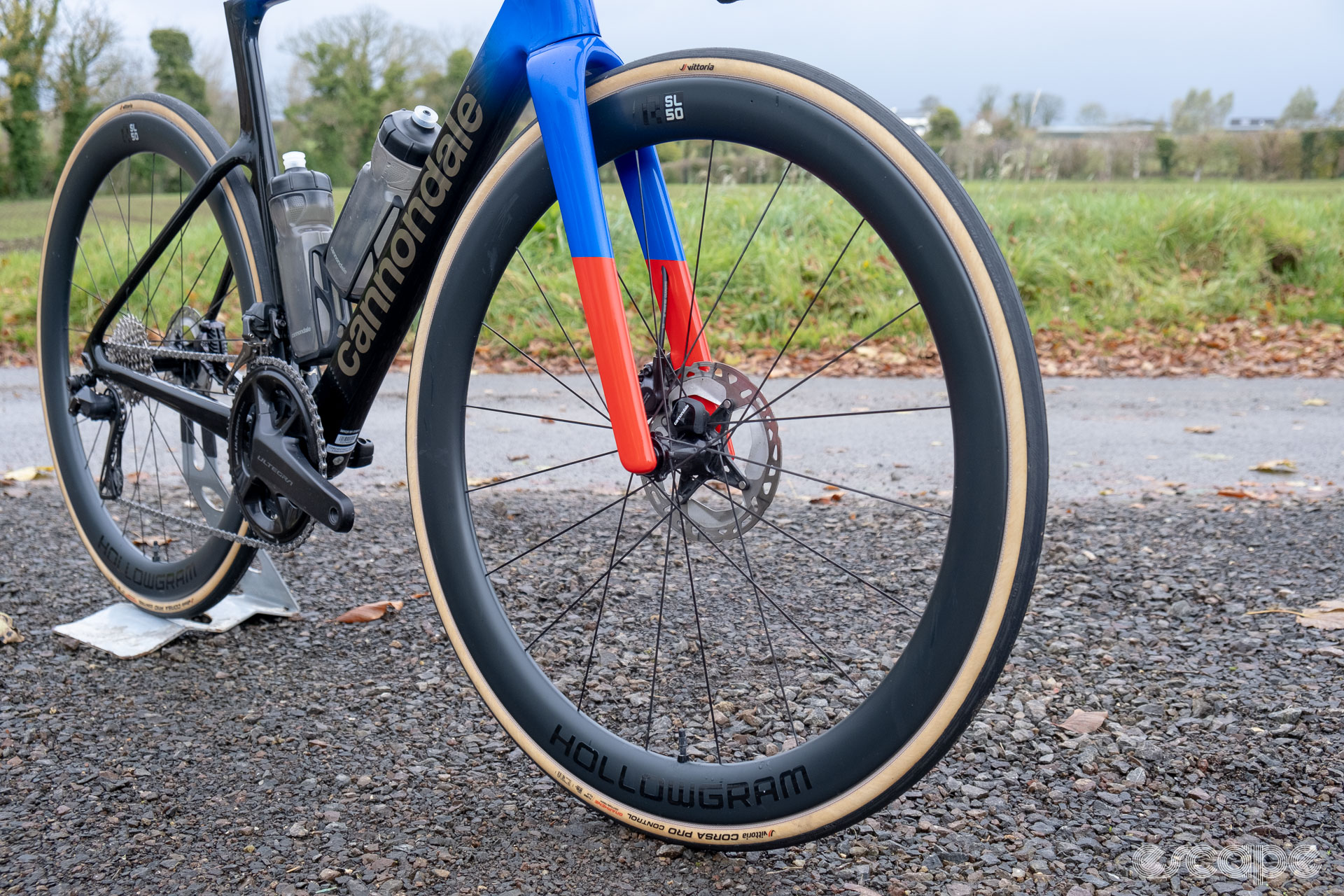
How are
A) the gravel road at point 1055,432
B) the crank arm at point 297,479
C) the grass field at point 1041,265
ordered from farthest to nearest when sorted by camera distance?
the grass field at point 1041,265, the gravel road at point 1055,432, the crank arm at point 297,479

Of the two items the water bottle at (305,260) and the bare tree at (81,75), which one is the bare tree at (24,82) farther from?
the water bottle at (305,260)

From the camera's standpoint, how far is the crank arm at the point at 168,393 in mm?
2301

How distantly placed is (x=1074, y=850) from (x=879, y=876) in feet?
1.07

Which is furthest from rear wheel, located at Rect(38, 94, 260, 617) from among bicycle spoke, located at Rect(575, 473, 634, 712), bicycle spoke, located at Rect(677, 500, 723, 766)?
bicycle spoke, located at Rect(677, 500, 723, 766)

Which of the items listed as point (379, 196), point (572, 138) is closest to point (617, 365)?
point (572, 138)

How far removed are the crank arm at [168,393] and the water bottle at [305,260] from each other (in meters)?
0.29

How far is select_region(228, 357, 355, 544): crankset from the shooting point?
6.48ft

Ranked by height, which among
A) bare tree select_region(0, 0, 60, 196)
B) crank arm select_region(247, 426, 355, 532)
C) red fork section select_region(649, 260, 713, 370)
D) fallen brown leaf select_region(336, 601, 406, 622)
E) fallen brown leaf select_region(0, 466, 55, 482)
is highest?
bare tree select_region(0, 0, 60, 196)

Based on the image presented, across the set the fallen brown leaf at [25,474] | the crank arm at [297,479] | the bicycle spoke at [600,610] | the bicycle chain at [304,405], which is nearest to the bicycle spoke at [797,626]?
the bicycle spoke at [600,610]

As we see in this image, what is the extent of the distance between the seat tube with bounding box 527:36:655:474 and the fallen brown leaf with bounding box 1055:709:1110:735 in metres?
1.06

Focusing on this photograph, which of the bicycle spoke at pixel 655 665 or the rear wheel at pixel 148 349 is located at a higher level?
the rear wheel at pixel 148 349

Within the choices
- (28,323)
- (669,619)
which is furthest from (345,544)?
(28,323)

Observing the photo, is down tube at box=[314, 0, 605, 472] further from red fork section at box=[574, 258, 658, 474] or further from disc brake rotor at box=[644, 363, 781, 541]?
disc brake rotor at box=[644, 363, 781, 541]

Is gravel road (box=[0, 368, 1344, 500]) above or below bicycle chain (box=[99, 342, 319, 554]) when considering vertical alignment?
below
